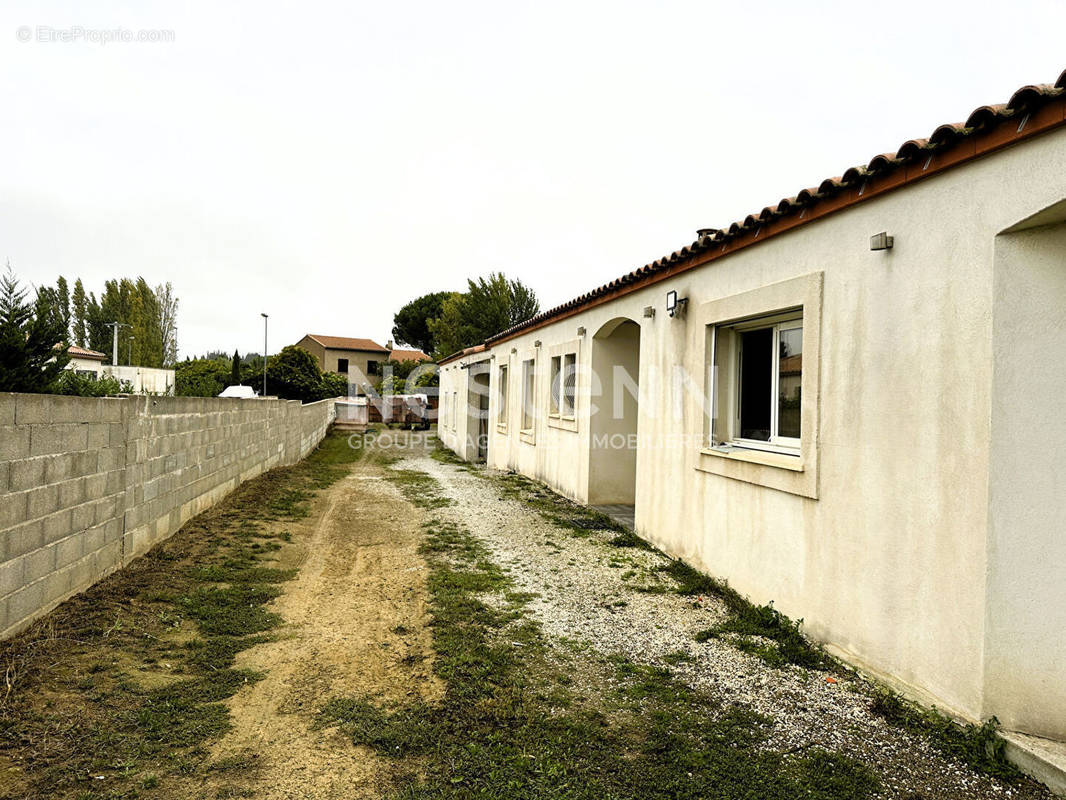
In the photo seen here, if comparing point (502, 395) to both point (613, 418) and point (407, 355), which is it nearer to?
point (613, 418)

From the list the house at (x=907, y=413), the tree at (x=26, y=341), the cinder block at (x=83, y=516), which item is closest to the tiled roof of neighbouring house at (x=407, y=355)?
the tree at (x=26, y=341)

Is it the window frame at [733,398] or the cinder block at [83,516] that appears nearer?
the window frame at [733,398]

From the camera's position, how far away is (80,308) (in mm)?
55375

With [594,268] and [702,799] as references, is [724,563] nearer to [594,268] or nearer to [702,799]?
[702,799]

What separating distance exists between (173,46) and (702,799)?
10.1 m

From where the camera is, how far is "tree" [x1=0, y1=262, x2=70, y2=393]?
366 inches

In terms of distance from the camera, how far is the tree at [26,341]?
9289 millimetres

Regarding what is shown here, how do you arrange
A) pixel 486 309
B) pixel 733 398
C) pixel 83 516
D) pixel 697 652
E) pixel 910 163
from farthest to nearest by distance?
pixel 486 309
pixel 733 398
pixel 83 516
pixel 697 652
pixel 910 163

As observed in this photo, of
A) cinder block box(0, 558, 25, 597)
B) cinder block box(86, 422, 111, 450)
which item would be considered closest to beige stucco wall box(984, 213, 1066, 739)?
cinder block box(0, 558, 25, 597)

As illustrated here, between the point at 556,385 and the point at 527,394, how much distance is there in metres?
2.23

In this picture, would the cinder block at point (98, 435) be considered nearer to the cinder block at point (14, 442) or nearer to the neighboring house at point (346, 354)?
the cinder block at point (14, 442)

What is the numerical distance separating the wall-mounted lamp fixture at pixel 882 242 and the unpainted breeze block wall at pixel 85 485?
213 inches

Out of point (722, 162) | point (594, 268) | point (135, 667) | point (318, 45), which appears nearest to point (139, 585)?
point (135, 667)

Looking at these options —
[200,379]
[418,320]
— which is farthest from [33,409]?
[418,320]
